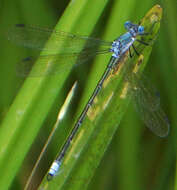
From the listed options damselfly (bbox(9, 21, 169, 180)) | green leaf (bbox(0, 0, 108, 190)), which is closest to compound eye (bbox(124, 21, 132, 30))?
damselfly (bbox(9, 21, 169, 180))

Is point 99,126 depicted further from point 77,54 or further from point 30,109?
point 77,54

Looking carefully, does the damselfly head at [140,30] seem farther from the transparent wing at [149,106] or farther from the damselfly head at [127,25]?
the transparent wing at [149,106]

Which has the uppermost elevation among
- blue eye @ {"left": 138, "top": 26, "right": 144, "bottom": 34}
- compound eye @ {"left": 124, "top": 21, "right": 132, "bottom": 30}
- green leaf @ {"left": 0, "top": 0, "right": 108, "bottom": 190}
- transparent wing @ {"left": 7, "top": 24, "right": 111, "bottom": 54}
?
blue eye @ {"left": 138, "top": 26, "right": 144, "bottom": 34}

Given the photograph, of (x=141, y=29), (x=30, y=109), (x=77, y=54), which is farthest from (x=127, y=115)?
(x=30, y=109)

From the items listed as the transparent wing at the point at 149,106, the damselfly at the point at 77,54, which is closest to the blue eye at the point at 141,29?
the damselfly at the point at 77,54

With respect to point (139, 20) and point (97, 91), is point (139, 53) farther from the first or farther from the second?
point (97, 91)

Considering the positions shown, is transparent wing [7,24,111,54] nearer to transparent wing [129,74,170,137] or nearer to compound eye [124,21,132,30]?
compound eye [124,21,132,30]
